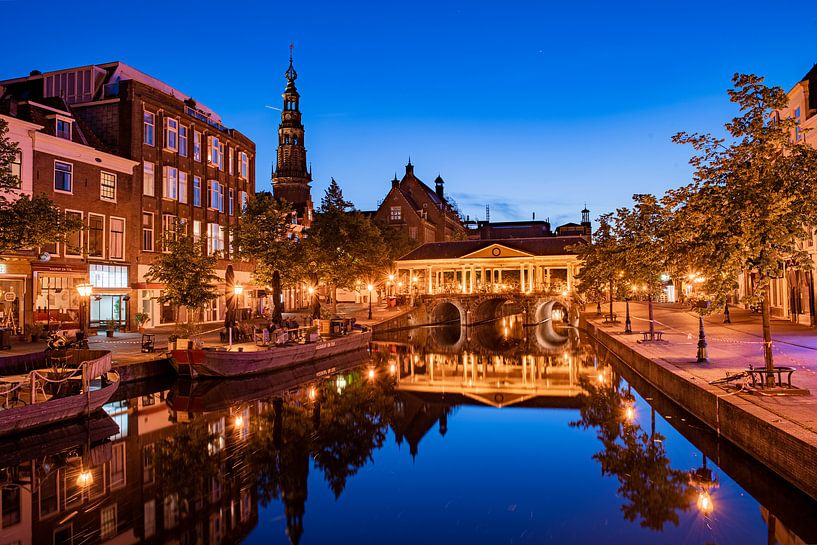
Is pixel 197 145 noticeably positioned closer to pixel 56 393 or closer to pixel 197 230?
pixel 197 230

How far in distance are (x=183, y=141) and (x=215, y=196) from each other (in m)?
5.43

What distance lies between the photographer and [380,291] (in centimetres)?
8344

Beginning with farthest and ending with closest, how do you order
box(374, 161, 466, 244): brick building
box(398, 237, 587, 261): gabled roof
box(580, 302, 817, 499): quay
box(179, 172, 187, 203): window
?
box(374, 161, 466, 244): brick building < box(398, 237, 587, 261): gabled roof < box(179, 172, 187, 203): window < box(580, 302, 817, 499): quay

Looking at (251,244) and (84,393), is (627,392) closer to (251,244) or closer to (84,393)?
(84,393)

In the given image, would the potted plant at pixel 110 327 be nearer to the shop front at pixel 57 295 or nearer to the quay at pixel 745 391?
the shop front at pixel 57 295

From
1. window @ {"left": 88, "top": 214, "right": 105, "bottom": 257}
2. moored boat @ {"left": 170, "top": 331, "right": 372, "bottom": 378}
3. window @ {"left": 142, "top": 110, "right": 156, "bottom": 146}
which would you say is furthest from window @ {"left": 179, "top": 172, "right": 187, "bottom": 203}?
moored boat @ {"left": 170, "top": 331, "right": 372, "bottom": 378}

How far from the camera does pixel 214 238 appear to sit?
4872cm

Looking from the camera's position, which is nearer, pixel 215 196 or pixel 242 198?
pixel 215 196

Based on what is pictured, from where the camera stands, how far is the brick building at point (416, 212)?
331ft

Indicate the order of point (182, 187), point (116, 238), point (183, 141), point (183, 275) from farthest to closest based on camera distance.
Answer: point (183, 141) → point (182, 187) → point (116, 238) → point (183, 275)

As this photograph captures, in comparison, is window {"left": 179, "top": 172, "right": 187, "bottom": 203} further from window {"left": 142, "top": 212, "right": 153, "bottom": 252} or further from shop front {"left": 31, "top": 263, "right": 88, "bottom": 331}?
shop front {"left": 31, "top": 263, "right": 88, "bottom": 331}

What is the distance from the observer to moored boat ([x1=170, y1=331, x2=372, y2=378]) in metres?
26.4

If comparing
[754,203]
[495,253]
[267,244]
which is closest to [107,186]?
[267,244]

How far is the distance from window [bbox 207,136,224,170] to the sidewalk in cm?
3329
